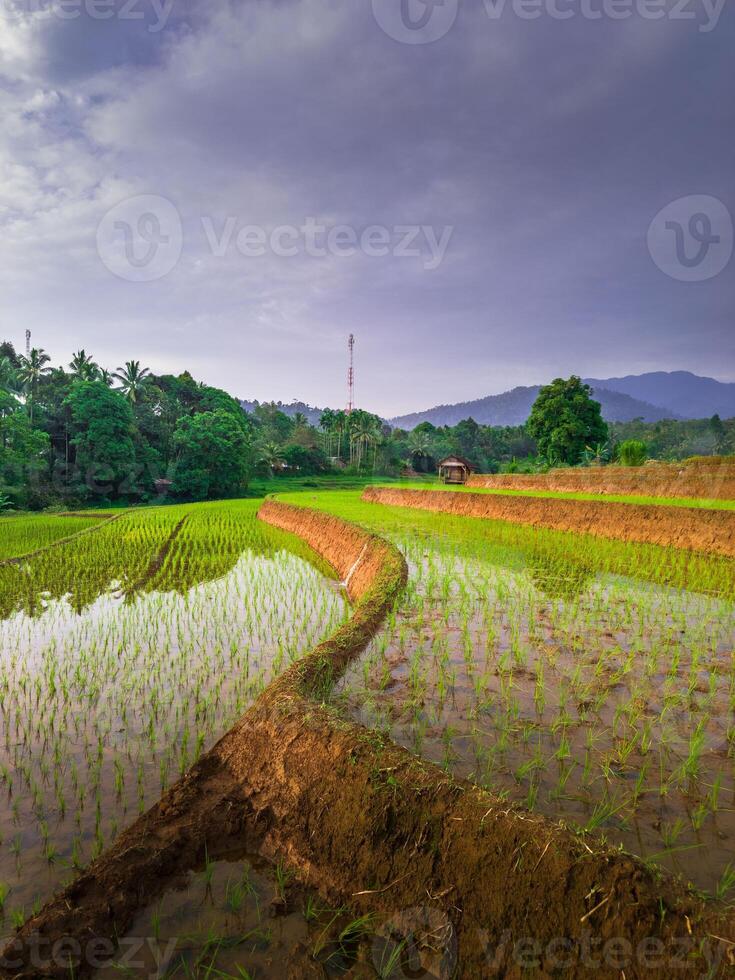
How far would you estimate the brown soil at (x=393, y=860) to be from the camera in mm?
1500

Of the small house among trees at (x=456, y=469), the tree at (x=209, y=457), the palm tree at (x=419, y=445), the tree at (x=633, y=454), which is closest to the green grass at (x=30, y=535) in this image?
the tree at (x=209, y=457)

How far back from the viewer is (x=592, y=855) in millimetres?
1622

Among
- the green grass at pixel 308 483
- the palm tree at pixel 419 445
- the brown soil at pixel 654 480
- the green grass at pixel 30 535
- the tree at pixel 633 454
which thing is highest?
the palm tree at pixel 419 445

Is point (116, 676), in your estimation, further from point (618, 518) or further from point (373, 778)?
point (618, 518)

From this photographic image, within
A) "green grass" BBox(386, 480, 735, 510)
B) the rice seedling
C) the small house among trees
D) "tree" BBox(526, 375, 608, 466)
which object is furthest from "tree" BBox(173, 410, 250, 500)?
the rice seedling

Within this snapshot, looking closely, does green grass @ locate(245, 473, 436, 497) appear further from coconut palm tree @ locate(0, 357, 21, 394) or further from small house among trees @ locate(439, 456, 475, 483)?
coconut palm tree @ locate(0, 357, 21, 394)

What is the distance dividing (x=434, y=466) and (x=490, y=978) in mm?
69029

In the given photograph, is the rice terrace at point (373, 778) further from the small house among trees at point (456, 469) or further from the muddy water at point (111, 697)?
the small house among trees at point (456, 469)

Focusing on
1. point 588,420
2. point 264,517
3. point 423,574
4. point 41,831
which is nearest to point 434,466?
point 588,420

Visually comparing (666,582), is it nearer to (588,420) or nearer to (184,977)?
(184,977)

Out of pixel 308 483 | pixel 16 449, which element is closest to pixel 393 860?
pixel 16 449

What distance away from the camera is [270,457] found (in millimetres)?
52250

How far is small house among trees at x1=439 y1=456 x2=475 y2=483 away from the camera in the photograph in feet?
120

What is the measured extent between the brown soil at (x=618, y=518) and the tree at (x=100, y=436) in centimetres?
2569
